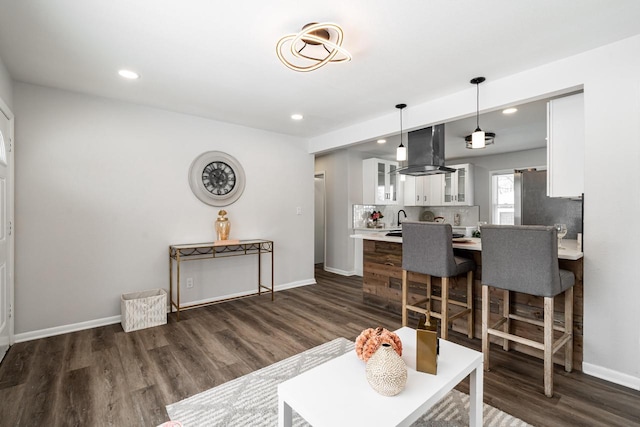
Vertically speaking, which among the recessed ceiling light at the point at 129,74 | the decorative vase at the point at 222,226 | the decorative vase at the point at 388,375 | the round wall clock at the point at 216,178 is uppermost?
the recessed ceiling light at the point at 129,74

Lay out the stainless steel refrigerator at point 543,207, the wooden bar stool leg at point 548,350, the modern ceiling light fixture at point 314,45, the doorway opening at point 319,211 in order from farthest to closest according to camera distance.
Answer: the doorway opening at point 319,211, the stainless steel refrigerator at point 543,207, the wooden bar stool leg at point 548,350, the modern ceiling light fixture at point 314,45

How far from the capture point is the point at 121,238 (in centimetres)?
338

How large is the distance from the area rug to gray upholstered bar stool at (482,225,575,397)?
0.57m

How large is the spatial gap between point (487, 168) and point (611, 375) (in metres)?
4.90

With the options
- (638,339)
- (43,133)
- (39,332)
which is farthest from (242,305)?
(638,339)

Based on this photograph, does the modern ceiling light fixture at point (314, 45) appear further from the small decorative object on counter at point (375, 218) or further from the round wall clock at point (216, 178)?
the small decorative object on counter at point (375, 218)

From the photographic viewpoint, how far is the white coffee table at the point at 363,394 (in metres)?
1.15

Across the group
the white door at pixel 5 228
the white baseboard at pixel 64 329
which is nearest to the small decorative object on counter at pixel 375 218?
the white baseboard at pixel 64 329

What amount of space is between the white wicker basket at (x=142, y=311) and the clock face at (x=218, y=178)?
142cm

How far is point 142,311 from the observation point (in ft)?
10.3

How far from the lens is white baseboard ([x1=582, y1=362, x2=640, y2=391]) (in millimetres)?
2084

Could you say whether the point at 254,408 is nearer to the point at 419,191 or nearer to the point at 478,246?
the point at 478,246

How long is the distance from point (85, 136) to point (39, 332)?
1.97 metres

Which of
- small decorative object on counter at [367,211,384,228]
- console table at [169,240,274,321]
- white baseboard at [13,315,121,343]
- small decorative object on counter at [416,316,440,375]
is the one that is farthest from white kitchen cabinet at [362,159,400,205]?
small decorative object on counter at [416,316,440,375]
